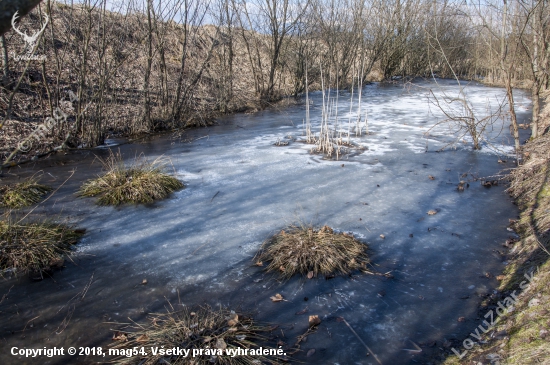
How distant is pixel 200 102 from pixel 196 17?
10.3 ft

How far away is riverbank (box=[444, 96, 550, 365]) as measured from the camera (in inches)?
102

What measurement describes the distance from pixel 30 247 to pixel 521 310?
16.0 feet

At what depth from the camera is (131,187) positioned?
6.18 metres

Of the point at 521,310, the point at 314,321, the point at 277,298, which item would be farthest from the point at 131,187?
the point at 521,310

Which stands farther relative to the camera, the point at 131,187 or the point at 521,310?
the point at 131,187

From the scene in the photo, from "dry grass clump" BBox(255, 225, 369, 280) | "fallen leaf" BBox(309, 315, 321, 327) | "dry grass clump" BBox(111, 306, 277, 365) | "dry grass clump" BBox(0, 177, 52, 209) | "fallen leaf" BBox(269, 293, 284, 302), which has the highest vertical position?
"dry grass clump" BBox(0, 177, 52, 209)

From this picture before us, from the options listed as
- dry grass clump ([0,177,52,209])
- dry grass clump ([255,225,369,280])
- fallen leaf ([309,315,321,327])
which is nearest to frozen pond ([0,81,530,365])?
fallen leaf ([309,315,321,327])

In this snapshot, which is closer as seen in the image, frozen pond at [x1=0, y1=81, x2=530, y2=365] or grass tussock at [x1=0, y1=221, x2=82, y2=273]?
frozen pond at [x1=0, y1=81, x2=530, y2=365]

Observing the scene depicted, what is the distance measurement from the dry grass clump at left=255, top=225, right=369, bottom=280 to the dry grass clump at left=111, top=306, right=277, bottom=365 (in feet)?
3.18

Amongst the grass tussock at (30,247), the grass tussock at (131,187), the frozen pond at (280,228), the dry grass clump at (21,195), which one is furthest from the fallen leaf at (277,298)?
the dry grass clump at (21,195)

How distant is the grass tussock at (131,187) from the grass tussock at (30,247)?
1.40 meters

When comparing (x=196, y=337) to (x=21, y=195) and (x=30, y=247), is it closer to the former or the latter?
(x=30, y=247)

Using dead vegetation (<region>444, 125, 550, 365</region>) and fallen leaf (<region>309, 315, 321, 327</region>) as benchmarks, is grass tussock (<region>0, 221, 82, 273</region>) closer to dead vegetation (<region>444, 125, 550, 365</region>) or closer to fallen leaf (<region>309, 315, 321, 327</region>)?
fallen leaf (<region>309, 315, 321, 327</region>)

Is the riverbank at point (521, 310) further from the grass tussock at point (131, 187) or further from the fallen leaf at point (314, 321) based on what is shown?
the grass tussock at point (131, 187)
